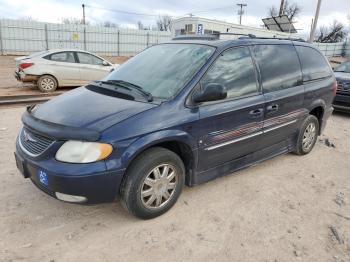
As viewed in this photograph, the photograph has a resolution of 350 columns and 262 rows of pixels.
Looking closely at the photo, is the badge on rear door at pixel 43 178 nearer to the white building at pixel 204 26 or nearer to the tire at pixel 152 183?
the tire at pixel 152 183

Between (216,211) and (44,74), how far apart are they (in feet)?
30.6

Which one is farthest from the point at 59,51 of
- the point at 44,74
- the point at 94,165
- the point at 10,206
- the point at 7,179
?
the point at 94,165

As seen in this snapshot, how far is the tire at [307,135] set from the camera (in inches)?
199

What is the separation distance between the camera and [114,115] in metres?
3.01

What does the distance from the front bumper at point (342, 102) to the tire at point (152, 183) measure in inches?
272

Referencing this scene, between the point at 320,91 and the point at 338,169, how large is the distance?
1245 millimetres

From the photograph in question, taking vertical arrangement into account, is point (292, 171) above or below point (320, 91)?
below

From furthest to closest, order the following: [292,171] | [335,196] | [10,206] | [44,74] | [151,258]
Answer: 1. [44,74]
2. [292,171]
3. [335,196]
4. [10,206]
5. [151,258]

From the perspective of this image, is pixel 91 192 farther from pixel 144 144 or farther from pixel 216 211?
pixel 216 211

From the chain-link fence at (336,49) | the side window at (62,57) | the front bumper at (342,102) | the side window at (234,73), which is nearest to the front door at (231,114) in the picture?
the side window at (234,73)

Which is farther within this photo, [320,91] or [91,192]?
[320,91]

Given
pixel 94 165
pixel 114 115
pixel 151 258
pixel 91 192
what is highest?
pixel 114 115

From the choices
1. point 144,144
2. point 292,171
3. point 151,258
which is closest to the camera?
point 151,258

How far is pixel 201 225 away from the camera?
10.7 ft
